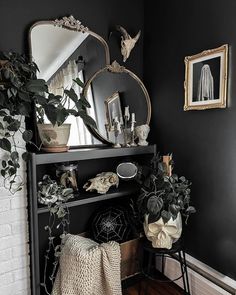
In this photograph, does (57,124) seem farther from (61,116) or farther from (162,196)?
(162,196)

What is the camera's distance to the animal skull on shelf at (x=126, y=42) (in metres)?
2.07

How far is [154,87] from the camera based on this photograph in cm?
224

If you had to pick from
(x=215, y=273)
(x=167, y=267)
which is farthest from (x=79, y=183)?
(x=215, y=273)

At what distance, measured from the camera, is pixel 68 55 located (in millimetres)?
1897

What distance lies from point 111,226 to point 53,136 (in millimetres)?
829

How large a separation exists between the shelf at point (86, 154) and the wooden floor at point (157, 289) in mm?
1034

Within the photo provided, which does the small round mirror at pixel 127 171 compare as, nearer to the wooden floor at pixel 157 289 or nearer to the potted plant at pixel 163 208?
the potted plant at pixel 163 208

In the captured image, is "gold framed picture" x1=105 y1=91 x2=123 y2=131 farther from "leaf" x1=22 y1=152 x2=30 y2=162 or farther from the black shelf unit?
"leaf" x1=22 y1=152 x2=30 y2=162

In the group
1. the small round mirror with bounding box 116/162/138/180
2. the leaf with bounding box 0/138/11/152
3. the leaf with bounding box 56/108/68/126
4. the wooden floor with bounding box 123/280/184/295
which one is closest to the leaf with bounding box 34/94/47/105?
the leaf with bounding box 56/108/68/126

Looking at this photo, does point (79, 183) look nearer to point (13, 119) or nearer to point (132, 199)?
Answer: point (132, 199)

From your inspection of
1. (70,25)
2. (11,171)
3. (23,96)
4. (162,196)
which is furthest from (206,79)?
(11,171)

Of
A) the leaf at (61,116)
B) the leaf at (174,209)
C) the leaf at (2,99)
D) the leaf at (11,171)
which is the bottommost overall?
the leaf at (174,209)

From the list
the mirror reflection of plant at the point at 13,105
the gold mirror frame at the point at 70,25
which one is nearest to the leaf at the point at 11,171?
the mirror reflection of plant at the point at 13,105

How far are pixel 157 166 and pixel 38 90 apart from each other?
95 centimetres
